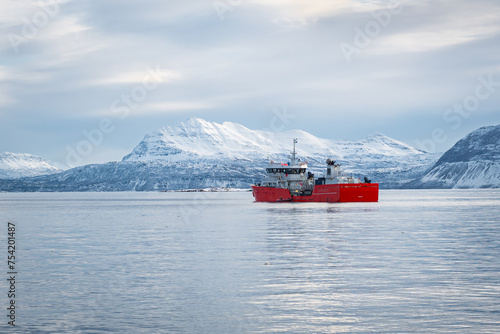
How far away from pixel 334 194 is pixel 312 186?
1265 cm

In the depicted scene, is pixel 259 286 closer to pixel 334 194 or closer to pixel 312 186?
pixel 334 194

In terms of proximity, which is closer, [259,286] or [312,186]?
[259,286]

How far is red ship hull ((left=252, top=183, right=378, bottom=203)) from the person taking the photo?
514 ft

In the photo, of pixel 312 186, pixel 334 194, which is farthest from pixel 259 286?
pixel 312 186

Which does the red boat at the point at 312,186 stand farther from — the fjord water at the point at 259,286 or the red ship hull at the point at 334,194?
the fjord water at the point at 259,286

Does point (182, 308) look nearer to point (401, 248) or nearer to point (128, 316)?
point (128, 316)

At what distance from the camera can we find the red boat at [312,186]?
159m

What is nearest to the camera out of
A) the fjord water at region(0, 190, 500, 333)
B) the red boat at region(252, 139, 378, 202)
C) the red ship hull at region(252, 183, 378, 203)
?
the fjord water at region(0, 190, 500, 333)

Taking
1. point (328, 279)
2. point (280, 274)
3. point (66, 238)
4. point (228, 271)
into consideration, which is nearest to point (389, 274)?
point (328, 279)

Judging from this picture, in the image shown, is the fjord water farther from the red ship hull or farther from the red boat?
the red boat

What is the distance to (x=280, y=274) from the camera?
3472cm

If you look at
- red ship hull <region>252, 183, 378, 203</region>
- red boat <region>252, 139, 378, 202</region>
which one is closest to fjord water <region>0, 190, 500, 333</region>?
red ship hull <region>252, 183, 378, 203</region>

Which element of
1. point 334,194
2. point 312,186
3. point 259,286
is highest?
point 312,186

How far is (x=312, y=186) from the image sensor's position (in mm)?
169875
